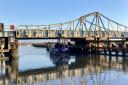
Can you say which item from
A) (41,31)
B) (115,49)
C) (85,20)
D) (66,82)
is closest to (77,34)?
(41,31)

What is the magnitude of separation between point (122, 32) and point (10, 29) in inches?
3260

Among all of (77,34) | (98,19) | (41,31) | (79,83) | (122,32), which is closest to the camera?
(79,83)

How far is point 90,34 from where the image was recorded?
151 m

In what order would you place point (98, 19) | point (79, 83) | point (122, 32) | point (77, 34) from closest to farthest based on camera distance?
point (79, 83) < point (77, 34) < point (122, 32) < point (98, 19)

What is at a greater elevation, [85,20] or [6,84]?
[85,20]

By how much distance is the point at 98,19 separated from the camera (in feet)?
614

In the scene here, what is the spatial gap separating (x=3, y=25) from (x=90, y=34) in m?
52.2

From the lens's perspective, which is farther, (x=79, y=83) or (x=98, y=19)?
(x=98, y=19)

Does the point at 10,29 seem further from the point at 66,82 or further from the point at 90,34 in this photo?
the point at 66,82

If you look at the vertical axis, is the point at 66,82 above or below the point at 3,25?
below

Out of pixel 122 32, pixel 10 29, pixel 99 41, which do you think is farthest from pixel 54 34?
pixel 122 32

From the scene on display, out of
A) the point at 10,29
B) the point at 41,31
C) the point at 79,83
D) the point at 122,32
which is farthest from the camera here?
the point at 122,32

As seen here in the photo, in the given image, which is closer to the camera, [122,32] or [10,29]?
[10,29]

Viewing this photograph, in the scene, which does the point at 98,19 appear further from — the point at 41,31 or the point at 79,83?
the point at 79,83
